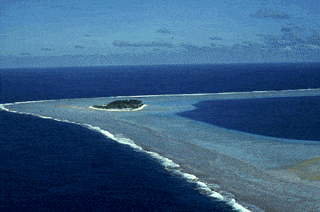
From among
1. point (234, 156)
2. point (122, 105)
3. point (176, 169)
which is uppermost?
point (122, 105)

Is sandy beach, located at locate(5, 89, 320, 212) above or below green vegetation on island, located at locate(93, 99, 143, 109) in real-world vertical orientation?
below

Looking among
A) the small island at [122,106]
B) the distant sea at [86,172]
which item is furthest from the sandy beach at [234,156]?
the small island at [122,106]

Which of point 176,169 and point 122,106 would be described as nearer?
point 176,169

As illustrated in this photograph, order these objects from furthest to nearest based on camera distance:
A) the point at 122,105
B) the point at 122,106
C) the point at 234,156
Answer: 1. the point at 122,105
2. the point at 122,106
3. the point at 234,156

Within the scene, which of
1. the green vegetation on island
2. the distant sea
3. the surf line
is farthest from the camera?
the green vegetation on island

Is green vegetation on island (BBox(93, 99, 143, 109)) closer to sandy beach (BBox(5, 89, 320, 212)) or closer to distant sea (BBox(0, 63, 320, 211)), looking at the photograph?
sandy beach (BBox(5, 89, 320, 212))

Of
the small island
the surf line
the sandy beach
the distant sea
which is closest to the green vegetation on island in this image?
the small island

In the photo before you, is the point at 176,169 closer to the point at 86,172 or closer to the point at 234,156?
the point at 234,156

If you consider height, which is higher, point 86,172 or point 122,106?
point 122,106

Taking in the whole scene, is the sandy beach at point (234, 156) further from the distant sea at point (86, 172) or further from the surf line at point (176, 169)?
the distant sea at point (86, 172)

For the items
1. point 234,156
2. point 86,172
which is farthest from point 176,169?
point 86,172
